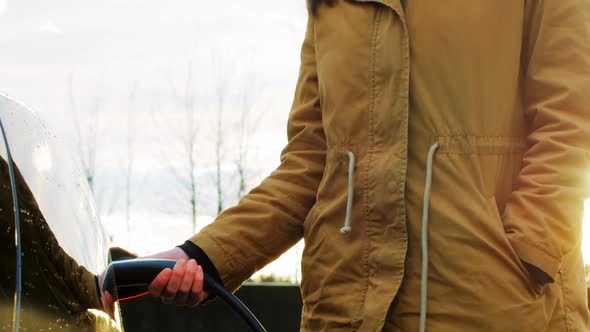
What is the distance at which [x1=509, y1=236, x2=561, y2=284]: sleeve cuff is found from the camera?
5.74 feet

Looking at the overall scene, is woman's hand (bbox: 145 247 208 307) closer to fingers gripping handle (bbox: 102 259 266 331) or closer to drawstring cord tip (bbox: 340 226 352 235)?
fingers gripping handle (bbox: 102 259 266 331)

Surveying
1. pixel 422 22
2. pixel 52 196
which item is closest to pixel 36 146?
pixel 52 196

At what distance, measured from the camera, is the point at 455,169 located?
183 centimetres

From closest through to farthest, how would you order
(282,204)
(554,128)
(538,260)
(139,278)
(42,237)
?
(42,237)
(139,278)
(538,260)
(554,128)
(282,204)

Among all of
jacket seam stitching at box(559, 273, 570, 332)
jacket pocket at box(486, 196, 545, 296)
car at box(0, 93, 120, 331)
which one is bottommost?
jacket seam stitching at box(559, 273, 570, 332)

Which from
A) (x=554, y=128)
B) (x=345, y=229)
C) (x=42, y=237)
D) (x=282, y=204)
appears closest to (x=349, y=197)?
(x=345, y=229)

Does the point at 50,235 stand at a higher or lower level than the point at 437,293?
higher

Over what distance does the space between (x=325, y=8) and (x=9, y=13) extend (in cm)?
103

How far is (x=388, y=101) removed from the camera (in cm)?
194

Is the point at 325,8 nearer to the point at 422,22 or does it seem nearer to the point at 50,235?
the point at 422,22

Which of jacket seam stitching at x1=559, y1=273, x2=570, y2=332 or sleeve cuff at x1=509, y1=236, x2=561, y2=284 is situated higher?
sleeve cuff at x1=509, y1=236, x2=561, y2=284

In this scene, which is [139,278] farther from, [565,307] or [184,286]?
[565,307]

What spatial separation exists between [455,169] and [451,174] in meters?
0.01

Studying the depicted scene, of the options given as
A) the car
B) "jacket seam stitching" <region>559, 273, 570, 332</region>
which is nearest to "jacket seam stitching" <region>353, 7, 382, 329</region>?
"jacket seam stitching" <region>559, 273, 570, 332</region>
